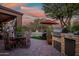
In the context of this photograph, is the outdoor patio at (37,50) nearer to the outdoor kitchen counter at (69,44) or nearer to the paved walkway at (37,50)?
the paved walkway at (37,50)

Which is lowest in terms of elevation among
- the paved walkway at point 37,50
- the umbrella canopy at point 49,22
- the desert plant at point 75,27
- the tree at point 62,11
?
the paved walkway at point 37,50

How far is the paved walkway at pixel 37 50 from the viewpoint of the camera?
3391 mm

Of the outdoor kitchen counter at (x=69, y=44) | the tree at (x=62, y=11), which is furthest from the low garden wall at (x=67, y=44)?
the tree at (x=62, y=11)

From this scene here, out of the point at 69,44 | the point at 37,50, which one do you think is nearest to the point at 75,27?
the point at 69,44

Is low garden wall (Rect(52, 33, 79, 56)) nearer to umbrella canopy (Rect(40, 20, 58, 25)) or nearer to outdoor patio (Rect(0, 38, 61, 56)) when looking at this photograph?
outdoor patio (Rect(0, 38, 61, 56))

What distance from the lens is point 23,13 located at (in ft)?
11.0

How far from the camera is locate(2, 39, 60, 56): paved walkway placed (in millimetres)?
3391

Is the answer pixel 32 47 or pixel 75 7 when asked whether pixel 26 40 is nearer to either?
pixel 32 47

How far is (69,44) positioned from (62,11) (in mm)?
511

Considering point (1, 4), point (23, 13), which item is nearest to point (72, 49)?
point (23, 13)

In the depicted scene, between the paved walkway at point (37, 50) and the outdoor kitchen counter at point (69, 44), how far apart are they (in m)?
0.13

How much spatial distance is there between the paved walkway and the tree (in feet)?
1.38

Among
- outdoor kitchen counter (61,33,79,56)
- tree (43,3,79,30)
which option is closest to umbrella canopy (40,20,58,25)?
tree (43,3,79,30)

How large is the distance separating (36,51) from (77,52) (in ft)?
2.04
